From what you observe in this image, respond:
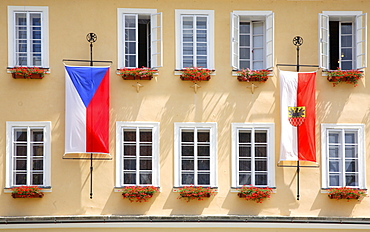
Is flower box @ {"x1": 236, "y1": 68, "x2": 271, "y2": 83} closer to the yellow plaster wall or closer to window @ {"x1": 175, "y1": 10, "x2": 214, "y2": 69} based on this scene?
the yellow plaster wall

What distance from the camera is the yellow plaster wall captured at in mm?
20234

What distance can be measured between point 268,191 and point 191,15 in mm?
5683

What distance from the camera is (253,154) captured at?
20484 millimetres

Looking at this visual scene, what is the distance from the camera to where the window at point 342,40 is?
20.7m

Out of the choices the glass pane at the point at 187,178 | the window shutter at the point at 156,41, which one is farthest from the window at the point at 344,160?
the window shutter at the point at 156,41

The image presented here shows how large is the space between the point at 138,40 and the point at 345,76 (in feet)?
20.5

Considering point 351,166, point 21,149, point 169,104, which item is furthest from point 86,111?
point 351,166

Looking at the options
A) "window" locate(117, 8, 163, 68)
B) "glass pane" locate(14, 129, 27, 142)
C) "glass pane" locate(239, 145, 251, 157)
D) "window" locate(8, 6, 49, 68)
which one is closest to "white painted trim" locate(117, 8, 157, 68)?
"window" locate(117, 8, 163, 68)

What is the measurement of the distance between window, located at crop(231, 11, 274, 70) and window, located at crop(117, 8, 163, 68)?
232 cm

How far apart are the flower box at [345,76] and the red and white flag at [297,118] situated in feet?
2.47

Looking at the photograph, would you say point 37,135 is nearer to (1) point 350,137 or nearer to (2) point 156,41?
(2) point 156,41

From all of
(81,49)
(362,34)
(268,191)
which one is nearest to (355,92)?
(362,34)

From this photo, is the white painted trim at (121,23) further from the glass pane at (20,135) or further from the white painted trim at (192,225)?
the white painted trim at (192,225)

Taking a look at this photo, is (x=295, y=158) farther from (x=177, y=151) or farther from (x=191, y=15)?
(x=191, y=15)
